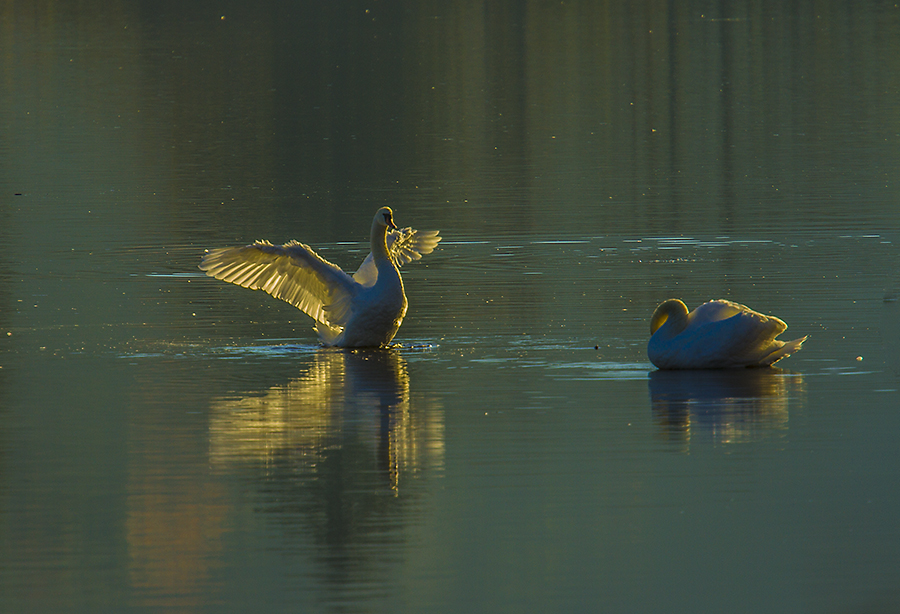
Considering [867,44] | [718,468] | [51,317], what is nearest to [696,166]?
[51,317]

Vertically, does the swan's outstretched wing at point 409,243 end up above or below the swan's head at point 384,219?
below

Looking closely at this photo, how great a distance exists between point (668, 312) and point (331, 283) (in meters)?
3.60

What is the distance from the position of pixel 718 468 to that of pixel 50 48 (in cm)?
6702

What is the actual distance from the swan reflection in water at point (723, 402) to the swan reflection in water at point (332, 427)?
168cm

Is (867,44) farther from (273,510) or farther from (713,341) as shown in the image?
(273,510)

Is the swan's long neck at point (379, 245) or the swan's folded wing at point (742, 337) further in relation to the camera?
the swan's long neck at point (379, 245)

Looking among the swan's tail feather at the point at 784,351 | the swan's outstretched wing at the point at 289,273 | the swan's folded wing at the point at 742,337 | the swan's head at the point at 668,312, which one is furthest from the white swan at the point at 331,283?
the swan's tail feather at the point at 784,351

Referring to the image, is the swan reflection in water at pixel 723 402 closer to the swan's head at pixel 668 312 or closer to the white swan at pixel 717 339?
the white swan at pixel 717 339

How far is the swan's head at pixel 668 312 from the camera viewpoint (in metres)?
13.9

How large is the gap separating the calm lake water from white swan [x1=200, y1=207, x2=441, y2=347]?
11.6 inches

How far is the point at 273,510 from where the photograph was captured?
9.86 metres

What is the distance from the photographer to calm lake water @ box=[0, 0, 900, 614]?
8820mm

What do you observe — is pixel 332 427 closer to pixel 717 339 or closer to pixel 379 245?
pixel 717 339

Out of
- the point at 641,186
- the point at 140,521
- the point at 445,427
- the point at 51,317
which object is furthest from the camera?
the point at 641,186
